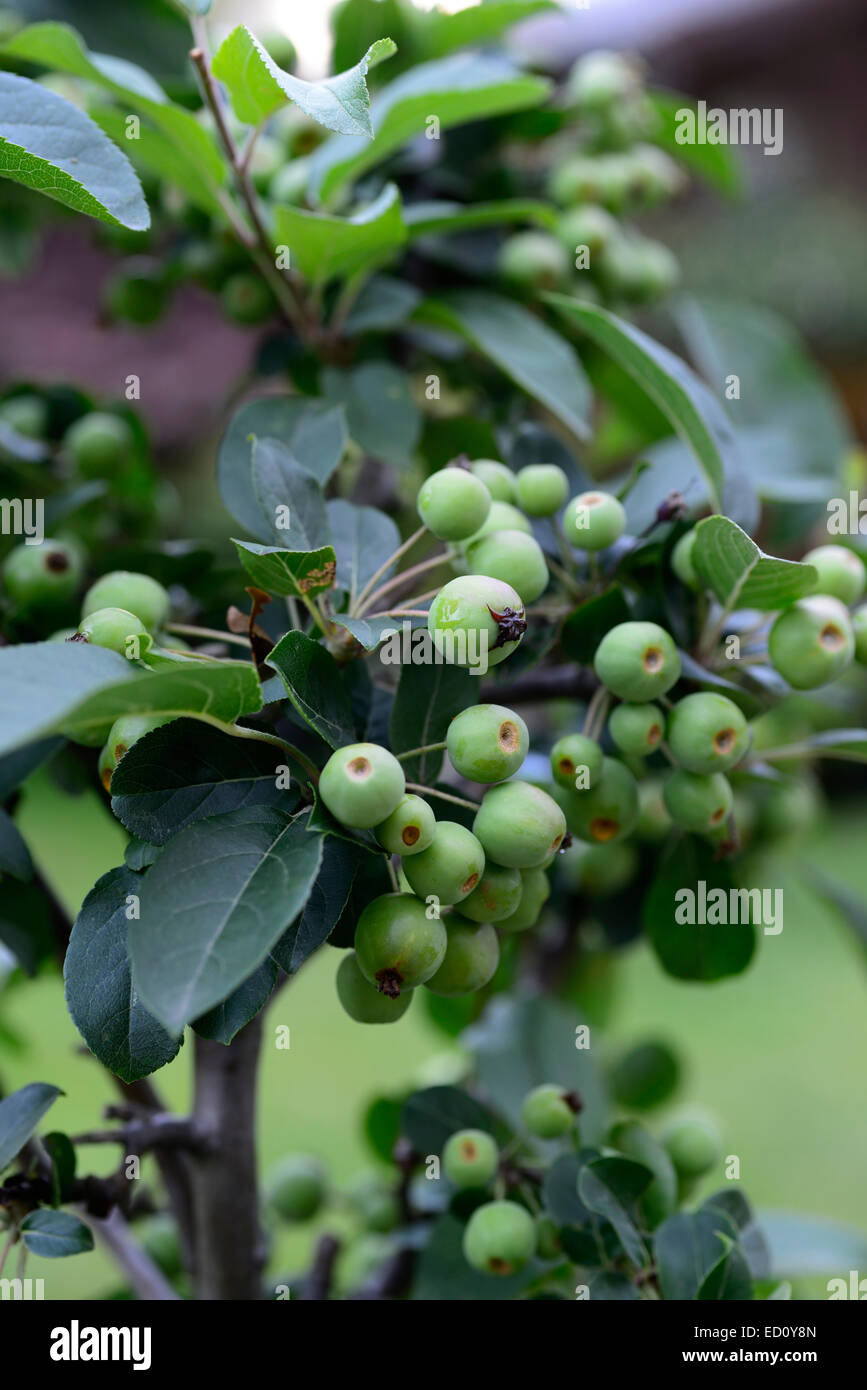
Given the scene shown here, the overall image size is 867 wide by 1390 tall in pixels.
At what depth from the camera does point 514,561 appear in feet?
1.18

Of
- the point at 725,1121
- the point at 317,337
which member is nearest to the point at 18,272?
the point at 317,337

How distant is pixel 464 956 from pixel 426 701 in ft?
0.26

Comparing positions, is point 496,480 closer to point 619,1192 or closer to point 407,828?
point 407,828

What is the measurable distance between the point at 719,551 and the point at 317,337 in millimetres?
274

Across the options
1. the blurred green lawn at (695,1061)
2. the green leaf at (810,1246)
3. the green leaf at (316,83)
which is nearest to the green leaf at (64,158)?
the green leaf at (316,83)

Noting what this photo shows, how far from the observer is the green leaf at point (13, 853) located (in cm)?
39

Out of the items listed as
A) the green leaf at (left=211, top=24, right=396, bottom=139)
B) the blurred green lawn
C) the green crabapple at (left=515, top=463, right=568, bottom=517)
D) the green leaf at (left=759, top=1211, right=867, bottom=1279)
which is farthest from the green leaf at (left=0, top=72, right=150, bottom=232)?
the blurred green lawn

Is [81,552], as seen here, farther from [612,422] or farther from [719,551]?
[612,422]

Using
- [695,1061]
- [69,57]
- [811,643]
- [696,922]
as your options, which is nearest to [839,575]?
[811,643]

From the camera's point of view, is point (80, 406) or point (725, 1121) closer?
point (80, 406)

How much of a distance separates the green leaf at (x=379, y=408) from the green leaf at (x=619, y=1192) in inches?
11.6

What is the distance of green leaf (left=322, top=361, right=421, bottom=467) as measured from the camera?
20.0 inches

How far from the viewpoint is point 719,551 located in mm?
380
